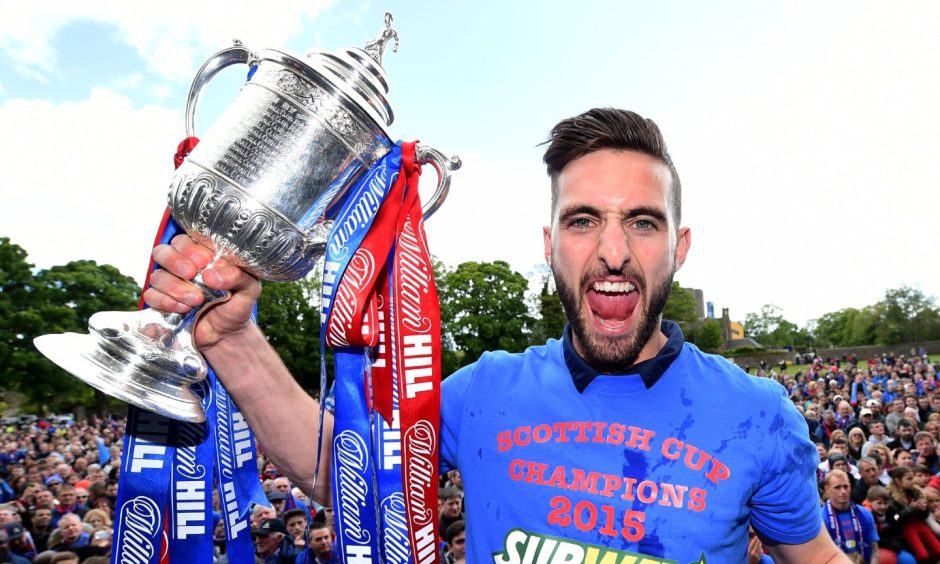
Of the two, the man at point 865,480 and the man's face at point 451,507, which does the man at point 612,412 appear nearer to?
the man's face at point 451,507

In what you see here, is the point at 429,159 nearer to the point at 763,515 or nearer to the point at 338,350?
the point at 338,350

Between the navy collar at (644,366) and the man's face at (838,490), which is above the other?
the navy collar at (644,366)

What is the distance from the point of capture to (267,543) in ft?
21.0

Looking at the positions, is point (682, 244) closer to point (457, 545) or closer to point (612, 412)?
point (612, 412)

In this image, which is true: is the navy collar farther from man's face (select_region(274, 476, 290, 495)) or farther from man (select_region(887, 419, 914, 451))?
man (select_region(887, 419, 914, 451))

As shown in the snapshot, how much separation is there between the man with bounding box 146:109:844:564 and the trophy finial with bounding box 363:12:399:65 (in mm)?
591

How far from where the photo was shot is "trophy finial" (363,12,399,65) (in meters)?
1.92

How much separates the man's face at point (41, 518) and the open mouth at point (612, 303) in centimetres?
864

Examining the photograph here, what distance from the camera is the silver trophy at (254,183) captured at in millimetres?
1740

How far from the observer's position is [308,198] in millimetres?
1860

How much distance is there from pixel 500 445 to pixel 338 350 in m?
0.59

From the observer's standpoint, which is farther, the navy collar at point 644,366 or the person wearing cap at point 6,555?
the person wearing cap at point 6,555

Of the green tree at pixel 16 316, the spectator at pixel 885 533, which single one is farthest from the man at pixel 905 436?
the green tree at pixel 16 316


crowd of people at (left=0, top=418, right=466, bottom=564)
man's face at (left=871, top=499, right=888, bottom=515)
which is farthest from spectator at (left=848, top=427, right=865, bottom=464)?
crowd of people at (left=0, top=418, right=466, bottom=564)
